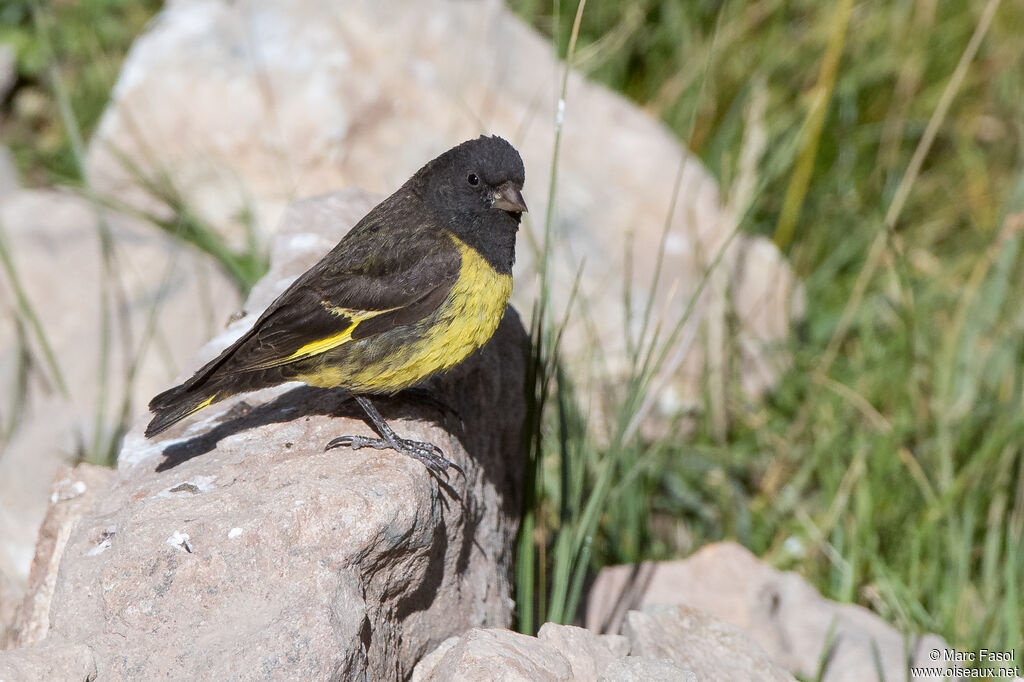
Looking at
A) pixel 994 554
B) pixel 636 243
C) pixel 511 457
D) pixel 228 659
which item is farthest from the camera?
pixel 636 243

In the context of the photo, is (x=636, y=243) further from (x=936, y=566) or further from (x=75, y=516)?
(x=75, y=516)

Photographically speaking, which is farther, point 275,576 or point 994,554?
point 994,554

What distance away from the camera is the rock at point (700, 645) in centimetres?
316

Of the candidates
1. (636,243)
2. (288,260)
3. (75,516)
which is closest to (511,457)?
(288,260)

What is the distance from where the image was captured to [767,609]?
4.14 m

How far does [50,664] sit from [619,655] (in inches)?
61.9

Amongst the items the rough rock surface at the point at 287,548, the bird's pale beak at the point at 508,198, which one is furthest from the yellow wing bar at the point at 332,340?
the bird's pale beak at the point at 508,198

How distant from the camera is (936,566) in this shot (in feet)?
14.6

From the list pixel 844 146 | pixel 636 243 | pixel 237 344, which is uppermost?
pixel 844 146

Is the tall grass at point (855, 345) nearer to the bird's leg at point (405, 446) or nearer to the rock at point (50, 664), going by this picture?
the bird's leg at point (405, 446)

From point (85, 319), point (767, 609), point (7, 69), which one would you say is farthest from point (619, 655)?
point (7, 69)

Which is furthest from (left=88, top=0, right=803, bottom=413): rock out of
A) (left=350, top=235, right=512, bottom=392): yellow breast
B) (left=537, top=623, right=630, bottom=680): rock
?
(left=537, top=623, right=630, bottom=680): rock

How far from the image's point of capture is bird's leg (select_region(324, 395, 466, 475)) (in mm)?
3383

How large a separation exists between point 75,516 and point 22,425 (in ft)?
6.93
